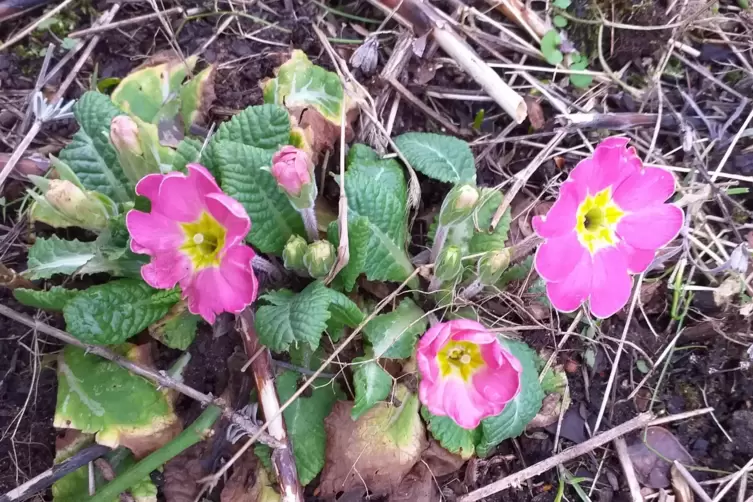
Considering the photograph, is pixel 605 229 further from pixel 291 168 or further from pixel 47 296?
pixel 47 296

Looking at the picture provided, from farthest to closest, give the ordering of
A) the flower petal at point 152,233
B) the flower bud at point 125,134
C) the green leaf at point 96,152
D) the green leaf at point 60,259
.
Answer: the green leaf at point 96,152, the green leaf at point 60,259, the flower bud at point 125,134, the flower petal at point 152,233

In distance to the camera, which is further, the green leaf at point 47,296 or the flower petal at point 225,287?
the green leaf at point 47,296

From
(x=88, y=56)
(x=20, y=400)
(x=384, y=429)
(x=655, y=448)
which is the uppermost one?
(x=88, y=56)

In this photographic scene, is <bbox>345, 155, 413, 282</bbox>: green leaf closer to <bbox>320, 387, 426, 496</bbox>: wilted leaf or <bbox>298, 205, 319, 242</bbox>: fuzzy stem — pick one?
<bbox>298, 205, 319, 242</bbox>: fuzzy stem

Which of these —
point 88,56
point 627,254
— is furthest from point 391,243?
point 88,56

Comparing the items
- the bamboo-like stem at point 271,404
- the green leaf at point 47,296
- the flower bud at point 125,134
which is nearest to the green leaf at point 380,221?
the bamboo-like stem at point 271,404

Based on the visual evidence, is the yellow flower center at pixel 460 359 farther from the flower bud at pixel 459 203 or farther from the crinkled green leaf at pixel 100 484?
the crinkled green leaf at pixel 100 484

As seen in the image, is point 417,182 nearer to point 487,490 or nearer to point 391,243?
point 391,243
